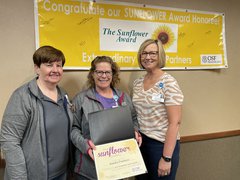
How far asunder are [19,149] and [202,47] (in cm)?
178

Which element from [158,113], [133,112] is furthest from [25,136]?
[158,113]

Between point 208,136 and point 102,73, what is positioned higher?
point 102,73

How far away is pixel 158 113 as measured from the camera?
1.54m

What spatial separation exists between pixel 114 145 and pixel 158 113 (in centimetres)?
38

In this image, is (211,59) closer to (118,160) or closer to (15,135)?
(118,160)

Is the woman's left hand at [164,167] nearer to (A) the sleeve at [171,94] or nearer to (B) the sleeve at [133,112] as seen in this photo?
(B) the sleeve at [133,112]

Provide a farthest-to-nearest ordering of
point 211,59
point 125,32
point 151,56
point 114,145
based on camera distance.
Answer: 1. point 211,59
2. point 125,32
3. point 151,56
4. point 114,145

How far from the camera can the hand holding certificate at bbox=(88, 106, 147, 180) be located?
132 cm

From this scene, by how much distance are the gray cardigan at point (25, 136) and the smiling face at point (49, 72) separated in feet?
0.20

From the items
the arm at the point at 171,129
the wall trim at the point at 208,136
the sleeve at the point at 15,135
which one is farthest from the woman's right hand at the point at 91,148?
the wall trim at the point at 208,136

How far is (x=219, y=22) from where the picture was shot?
2.26 meters

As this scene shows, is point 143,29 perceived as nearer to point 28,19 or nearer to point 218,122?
point 28,19

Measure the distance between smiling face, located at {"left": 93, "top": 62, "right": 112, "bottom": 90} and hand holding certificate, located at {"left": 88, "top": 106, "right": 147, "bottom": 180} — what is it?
20 cm

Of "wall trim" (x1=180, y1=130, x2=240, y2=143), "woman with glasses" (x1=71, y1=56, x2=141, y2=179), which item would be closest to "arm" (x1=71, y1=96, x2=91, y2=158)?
"woman with glasses" (x1=71, y1=56, x2=141, y2=179)
